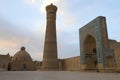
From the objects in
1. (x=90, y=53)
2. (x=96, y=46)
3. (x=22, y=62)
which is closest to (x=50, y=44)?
(x=90, y=53)

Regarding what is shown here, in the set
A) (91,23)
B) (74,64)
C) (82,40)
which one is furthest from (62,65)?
(91,23)

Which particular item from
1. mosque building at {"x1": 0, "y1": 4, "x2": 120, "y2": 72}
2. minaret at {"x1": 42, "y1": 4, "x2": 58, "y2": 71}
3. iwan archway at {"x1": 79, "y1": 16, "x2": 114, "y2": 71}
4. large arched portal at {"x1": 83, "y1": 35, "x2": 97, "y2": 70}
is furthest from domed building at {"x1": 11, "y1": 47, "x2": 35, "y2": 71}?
large arched portal at {"x1": 83, "y1": 35, "x2": 97, "y2": 70}

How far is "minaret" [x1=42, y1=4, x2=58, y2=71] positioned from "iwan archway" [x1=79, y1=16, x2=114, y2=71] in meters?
7.70

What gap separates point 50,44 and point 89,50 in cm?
901

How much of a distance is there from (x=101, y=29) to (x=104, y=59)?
335 centimetres

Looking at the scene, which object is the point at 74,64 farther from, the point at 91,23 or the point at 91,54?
the point at 91,23

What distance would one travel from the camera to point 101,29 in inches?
683

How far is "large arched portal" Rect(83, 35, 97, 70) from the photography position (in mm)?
20938

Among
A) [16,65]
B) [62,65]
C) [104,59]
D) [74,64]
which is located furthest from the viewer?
[16,65]

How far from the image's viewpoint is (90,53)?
21.8m

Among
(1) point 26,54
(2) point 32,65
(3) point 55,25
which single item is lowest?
(2) point 32,65

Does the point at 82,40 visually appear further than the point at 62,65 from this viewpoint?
No

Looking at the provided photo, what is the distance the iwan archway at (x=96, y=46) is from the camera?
16.9 meters

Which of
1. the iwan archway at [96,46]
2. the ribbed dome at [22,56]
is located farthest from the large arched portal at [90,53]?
the ribbed dome at [22,56]
